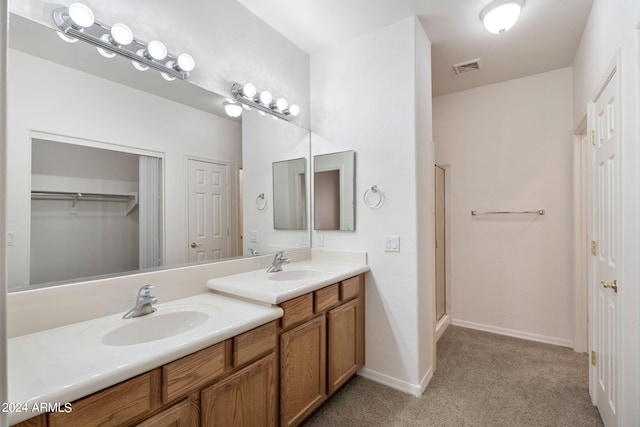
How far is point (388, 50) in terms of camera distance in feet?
7.11

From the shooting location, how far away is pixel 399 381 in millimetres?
2107

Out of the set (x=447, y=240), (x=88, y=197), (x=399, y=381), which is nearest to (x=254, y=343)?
(x=88, y=197)

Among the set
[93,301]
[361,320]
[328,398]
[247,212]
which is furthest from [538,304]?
[93,301]

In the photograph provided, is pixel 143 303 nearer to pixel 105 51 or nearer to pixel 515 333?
pixel 105 51

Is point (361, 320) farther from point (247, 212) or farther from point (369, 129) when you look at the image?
point (369, 129)

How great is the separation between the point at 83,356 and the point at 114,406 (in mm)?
197

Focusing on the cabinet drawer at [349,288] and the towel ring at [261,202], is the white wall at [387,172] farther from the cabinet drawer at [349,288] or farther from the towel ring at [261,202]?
the towel ring at [261,202]

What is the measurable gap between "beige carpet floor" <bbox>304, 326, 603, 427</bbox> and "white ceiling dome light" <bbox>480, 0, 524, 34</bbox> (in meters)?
2.44

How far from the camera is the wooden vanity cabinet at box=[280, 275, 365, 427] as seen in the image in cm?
154

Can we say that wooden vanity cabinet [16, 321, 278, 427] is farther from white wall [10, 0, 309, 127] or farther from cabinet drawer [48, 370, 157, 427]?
white wall [10, 0, 309, 127]

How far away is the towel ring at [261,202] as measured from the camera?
2.21 meters

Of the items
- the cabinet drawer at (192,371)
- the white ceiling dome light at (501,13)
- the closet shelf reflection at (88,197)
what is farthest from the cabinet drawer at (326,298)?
the white ceiling dome light at (501,13)

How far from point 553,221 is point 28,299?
12.4ft

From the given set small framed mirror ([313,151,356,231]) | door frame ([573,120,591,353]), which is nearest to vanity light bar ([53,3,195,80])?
small framed mirror ([313,151,356,231])
